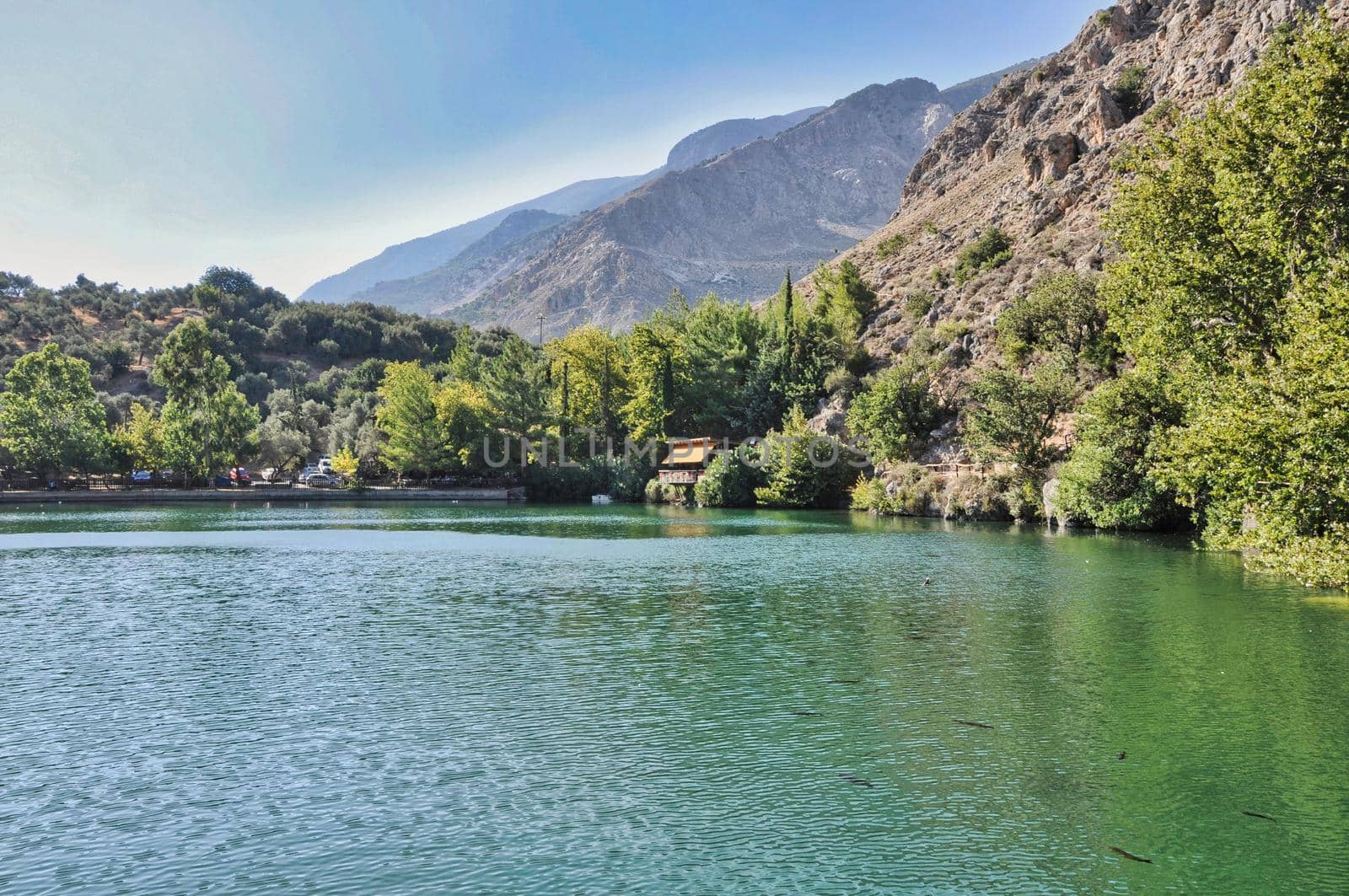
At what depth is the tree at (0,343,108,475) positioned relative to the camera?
281 ft

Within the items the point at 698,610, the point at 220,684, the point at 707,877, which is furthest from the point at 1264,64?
the point at 220,684

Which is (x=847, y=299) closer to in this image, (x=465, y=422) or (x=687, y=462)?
(x=687, y=462)

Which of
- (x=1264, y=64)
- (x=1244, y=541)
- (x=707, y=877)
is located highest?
(x=1264, y=64)

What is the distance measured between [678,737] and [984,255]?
279 feet

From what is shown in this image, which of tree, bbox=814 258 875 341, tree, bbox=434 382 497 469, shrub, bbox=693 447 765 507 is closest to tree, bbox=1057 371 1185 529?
shrub, bbox=693 447 765 507

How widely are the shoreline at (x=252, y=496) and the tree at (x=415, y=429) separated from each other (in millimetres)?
3248

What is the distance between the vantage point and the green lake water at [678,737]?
10180mm

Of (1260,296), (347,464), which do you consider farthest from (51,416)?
(1260,296)

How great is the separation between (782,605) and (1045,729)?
1331 cm

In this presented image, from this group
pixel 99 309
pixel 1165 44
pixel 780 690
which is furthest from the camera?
pixel 99 309

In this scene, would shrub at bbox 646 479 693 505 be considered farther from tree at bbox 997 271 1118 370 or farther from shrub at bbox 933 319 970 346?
tree at bbox 997 271 1118 370

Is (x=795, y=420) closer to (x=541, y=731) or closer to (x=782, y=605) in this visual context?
(x=782, y=605)

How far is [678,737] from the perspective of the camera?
1473cm

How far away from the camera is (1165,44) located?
96.8 meters
